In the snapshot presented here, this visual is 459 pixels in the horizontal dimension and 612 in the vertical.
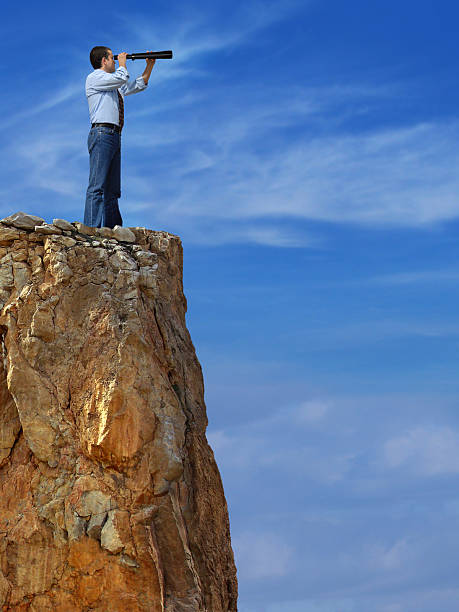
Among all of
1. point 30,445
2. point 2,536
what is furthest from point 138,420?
point 2,536

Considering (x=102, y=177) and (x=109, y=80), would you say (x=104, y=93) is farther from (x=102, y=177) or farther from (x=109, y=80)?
(x=102, y=177)

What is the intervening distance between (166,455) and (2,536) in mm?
2617

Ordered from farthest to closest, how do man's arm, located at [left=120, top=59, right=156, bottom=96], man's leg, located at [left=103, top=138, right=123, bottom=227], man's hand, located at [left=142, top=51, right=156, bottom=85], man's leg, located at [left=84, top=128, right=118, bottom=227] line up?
1. man's hand, located at [left=142, top=51, right=156, bottom=85]
2. man's arm, located at [left=120, top=59, right=156, bottom=96]
3. man's leg, located at [left=103, top=138, right=123, bottom=227]
4. man's leg, located at [left=84, top=128, right=118, bottom=227]

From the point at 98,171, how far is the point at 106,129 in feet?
2.46

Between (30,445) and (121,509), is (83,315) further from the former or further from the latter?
(121,509)

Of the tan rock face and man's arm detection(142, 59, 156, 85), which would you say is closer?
the tan rock face

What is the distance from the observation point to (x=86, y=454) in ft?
43.1

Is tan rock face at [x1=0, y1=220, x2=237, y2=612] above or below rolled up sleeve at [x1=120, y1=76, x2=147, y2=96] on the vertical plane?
below

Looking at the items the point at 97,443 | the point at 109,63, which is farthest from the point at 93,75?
the point at 97,443

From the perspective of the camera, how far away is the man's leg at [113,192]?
15961mm

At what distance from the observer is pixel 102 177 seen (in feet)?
51.5

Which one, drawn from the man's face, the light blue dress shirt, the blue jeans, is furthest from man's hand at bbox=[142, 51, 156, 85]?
the blue jeans

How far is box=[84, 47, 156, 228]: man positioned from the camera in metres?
15.7

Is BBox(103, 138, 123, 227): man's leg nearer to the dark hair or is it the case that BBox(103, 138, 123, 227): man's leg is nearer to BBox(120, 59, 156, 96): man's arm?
BBox(120, 59, 156, 96): man's arm
